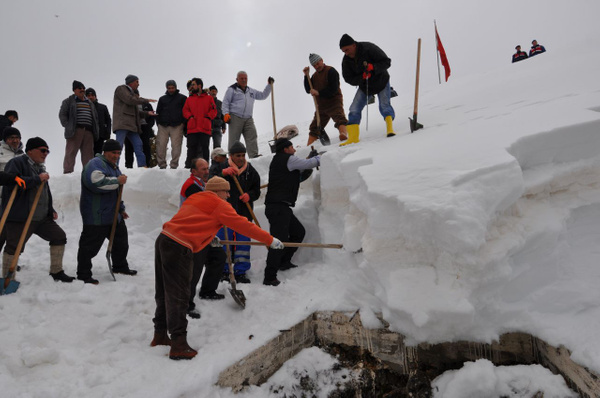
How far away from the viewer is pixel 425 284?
2816 mm

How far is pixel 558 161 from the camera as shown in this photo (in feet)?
10.8

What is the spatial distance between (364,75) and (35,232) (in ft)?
16.1

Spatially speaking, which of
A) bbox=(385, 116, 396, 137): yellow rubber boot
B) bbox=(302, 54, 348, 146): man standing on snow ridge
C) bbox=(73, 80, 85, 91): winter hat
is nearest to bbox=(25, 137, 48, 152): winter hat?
bbox=(73, 80, 85, 91): winter hat

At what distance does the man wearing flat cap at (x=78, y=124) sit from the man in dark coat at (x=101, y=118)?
388 mm

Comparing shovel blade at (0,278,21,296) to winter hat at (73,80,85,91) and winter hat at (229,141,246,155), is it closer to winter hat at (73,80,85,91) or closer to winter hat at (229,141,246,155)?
winter hat at (229,141,246,155)

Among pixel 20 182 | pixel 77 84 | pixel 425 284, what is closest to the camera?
pixel 425 284

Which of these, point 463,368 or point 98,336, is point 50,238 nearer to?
point 98,336

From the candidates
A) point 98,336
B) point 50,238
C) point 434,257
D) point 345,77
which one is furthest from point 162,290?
point 345,77

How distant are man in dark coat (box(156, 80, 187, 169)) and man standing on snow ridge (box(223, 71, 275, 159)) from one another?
1089 millimetres

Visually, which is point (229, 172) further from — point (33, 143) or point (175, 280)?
point (33, 143)

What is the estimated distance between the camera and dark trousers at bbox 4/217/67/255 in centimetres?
362

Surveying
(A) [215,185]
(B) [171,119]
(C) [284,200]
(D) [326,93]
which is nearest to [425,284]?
(A) [215,185]

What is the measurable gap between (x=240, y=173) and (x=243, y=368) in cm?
258

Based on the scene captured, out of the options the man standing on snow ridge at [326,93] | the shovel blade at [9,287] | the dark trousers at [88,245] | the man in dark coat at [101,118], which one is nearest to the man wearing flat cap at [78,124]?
the man in dark coat at [101,118]
